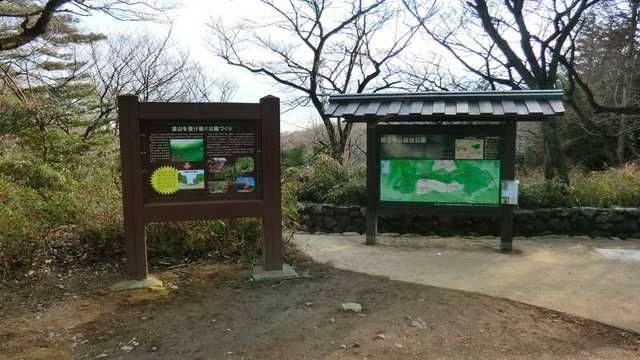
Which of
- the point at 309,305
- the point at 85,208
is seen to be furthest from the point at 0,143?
the point at 309,305

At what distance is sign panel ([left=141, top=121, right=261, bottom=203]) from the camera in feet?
16.6

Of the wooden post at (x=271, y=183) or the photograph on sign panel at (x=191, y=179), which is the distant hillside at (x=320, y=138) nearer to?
the wooden post at (x=271, y=183)

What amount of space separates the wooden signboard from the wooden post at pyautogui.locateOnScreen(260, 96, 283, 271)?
11mm

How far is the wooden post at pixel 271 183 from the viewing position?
5.35m

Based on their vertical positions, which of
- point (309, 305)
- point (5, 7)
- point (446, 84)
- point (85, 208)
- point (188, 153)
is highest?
point (5, 7)

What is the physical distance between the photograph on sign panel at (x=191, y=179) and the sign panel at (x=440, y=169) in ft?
9.66

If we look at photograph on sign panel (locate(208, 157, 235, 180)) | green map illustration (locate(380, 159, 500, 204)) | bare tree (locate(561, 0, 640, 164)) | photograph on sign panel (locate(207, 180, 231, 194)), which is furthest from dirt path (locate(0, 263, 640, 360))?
bare tree (locate(561, 0, 640, 164))

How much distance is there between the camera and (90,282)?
506 cm

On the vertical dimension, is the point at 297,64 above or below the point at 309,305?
above

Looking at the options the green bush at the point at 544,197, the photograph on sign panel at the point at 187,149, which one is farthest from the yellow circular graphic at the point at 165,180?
the green bush at the point at 544,197

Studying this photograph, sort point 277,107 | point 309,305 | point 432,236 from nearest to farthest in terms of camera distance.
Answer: point 309,305 → point 277,107 → point 432,236

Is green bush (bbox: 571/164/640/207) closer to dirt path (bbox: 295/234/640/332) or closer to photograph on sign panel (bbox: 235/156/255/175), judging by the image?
dirt path (bbox: 295/234/640/332)

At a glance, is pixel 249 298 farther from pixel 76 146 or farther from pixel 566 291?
pixel 76 146

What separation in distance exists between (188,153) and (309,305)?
200 cm
